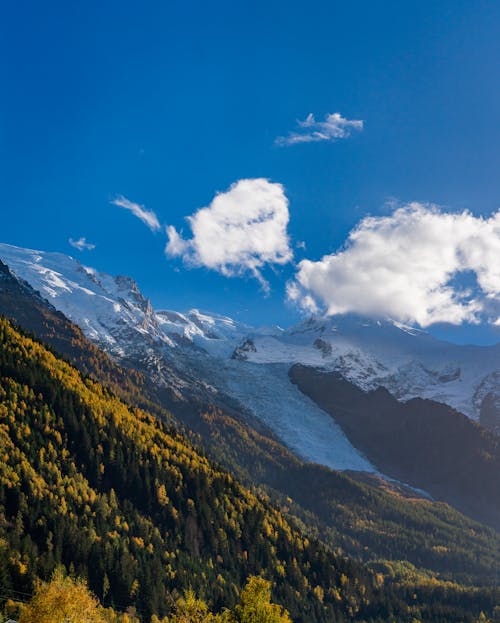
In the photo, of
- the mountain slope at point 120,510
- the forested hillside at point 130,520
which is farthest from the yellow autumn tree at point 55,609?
the mountain slope at point 120,510

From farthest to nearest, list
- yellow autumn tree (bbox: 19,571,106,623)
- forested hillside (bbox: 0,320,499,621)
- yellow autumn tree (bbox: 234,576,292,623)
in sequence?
forested hillside (bbox: 0,320,499,621) < yellow autumn tree (bbox: 234,576,292,623) < yellow autumn tree (bbox: 19,571,106,623)

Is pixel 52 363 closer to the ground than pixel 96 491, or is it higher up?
higher up

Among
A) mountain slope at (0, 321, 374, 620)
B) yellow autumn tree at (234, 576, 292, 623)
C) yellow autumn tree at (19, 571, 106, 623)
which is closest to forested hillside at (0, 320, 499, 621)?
mountain slope at (0, 321, 374, 620)

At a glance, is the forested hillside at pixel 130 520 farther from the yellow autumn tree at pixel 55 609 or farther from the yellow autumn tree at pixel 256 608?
the yellow autumn tree at pixel 256 608

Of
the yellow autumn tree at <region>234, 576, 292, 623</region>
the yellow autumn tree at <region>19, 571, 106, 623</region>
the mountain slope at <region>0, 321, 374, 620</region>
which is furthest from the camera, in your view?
the mountain slope at <region>0, 321, 374, 620</region>

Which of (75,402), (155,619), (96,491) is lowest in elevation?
(155,619)

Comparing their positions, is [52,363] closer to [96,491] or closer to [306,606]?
[96,491]

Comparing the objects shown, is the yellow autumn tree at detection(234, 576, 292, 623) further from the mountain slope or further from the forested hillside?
the mountain slope

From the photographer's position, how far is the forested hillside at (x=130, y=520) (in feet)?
388

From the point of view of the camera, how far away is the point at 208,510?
565 ft

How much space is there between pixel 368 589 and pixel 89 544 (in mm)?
110048

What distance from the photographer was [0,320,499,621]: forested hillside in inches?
4653

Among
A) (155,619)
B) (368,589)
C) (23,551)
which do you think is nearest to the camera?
(23,551)

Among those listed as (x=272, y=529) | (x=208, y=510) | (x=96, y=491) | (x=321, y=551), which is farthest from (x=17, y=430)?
(x=321, y=551)
